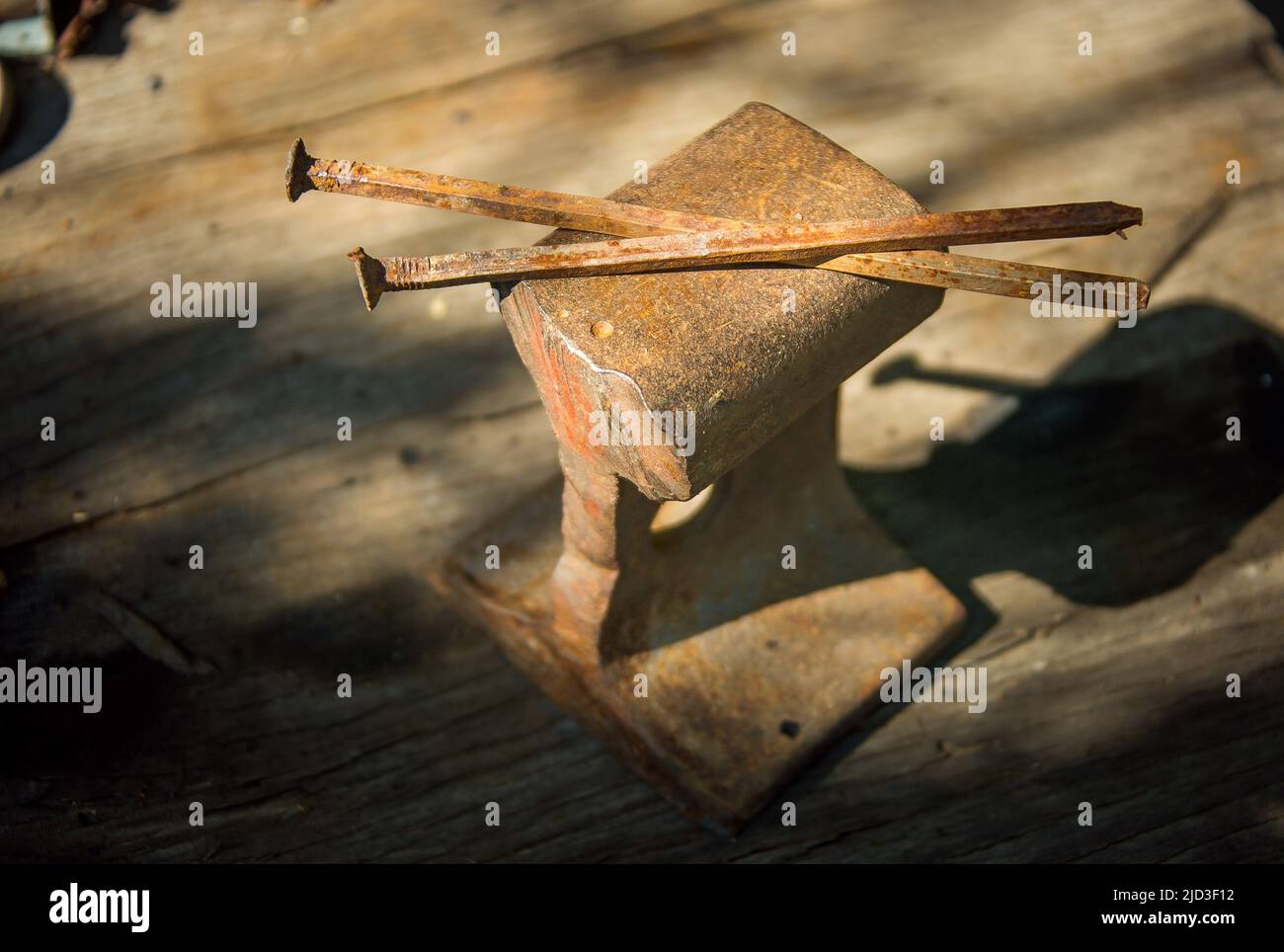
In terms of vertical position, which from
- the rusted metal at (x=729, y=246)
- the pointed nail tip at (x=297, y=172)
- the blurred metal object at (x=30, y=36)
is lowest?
the rusted metal at (x=729, y=246)

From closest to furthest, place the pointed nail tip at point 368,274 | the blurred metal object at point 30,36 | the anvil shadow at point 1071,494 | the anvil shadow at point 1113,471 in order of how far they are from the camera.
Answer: the pointed nail tip at point 368,274
the anvil shadow at point 1071,494
the anvil shadow at point 1113,471
the blurred metal object at point 30,36

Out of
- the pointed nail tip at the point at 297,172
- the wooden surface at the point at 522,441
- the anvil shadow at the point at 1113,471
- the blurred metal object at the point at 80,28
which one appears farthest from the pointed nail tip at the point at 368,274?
the blurred metal object at the point at 80,28

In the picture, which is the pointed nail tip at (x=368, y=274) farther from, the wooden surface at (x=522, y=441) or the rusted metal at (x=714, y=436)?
the wooden surface at (x=522, y=441)

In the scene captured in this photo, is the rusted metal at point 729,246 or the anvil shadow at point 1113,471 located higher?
the rusted metal at point 729,246

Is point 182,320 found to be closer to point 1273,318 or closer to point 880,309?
point 880,309

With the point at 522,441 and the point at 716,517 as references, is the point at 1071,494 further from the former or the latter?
the point at 522,441

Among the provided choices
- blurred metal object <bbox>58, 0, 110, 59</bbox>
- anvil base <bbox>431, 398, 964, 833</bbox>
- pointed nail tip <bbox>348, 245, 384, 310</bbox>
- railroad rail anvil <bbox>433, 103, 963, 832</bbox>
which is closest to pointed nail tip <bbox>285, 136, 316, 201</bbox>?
pointed nail tip <bbox>348, 245, 384, 310</bbox>

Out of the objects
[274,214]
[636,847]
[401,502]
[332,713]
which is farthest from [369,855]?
[274,214]
